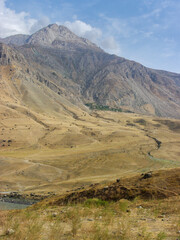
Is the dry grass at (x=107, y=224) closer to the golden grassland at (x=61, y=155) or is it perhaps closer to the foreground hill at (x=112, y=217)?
the foreground hill at (x=112, y=217)

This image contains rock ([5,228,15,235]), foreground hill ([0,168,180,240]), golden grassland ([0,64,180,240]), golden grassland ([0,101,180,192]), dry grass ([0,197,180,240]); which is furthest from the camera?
golden grassland ([0,101,180,192])

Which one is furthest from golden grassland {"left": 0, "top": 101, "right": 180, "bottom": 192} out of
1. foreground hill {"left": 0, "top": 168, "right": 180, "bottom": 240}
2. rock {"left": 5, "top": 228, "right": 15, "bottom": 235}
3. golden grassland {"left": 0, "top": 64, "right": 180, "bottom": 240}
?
rock {"left": 5, "top": 228, "right": 15, "bottom": 235}

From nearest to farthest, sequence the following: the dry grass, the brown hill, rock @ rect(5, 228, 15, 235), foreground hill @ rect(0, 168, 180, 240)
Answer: the dry grass → foreground hill @ rect(0, 168, 180, 240) → rock @ rect(5, 228, 15, 235) → the brown hill

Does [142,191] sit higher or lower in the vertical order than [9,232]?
lower

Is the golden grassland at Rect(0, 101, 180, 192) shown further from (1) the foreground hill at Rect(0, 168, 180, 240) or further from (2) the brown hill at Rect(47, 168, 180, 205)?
(1) the foreground hill at Rect(0, 168, 180, 240)

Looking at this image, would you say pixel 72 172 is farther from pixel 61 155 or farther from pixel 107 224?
pixel 107 224

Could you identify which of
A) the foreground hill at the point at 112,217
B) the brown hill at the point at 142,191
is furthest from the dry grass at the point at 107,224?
the brown hill at the point at 142,191

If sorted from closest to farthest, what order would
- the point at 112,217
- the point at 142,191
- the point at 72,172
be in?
the point at 112,217 < the point at 142,191 < the point at 72,172

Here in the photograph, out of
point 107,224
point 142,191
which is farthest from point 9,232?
point 142,191

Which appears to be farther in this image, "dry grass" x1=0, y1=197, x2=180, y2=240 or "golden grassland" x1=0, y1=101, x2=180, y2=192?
"golden grassland" x1=0, y1=101, x2=180, y2=192

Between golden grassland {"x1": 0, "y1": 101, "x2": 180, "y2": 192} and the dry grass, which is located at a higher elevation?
the dry grass

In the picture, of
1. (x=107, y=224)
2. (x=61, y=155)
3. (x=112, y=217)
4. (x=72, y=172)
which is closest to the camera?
(x=107, y=224)

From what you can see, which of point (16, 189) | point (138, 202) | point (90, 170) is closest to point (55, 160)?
point (90, 170)

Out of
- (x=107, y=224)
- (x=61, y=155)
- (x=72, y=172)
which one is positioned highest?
(x=107, y=224)
